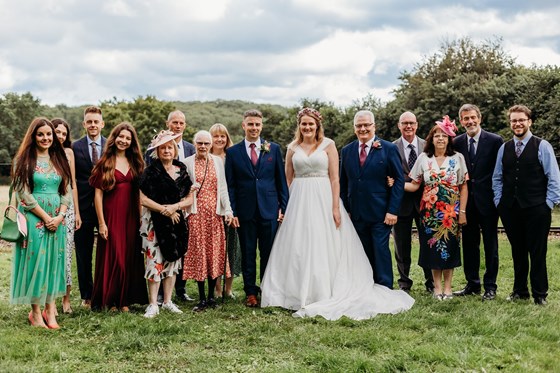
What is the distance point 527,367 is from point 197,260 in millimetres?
3852

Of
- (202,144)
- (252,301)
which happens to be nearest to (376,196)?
(252,301)

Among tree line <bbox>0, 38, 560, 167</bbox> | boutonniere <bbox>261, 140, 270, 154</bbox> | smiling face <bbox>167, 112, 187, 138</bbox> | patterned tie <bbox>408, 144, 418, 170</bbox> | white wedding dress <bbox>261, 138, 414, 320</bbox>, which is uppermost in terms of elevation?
tree line <bbox>0, 38, 560, 167</bbox>

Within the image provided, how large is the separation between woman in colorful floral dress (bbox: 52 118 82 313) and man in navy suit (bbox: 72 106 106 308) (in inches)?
7.2

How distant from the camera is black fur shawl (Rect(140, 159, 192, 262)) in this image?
6.73 meters

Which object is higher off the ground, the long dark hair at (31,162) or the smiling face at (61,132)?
the smiling face at (61,132)

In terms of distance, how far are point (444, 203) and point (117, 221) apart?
13.4ft

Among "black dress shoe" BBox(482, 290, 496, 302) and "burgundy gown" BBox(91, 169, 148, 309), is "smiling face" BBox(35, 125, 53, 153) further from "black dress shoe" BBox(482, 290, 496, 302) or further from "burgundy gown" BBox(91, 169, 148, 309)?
"black dress shoe" BBox(482, 290, 496, 302)

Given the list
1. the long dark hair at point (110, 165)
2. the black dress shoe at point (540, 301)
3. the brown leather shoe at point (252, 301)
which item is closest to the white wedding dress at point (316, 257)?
the brown leather shoe at point (252, 301)

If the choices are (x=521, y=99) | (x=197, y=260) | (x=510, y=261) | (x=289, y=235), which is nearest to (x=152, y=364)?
(x=197, y=260)

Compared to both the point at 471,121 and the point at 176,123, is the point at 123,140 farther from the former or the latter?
the point at 471,121

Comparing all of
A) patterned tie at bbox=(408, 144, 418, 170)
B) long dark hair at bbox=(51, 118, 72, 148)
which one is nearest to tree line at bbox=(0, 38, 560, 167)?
patterned tie at bbox=(408, 144, 418, 170)

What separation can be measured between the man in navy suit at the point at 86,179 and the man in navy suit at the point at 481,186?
472 cm

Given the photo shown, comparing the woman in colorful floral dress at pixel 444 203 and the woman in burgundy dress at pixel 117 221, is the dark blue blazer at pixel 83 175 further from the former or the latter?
the woman in colorful floral dress at pixel 444 203

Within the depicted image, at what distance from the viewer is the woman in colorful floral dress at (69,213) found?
678cm
